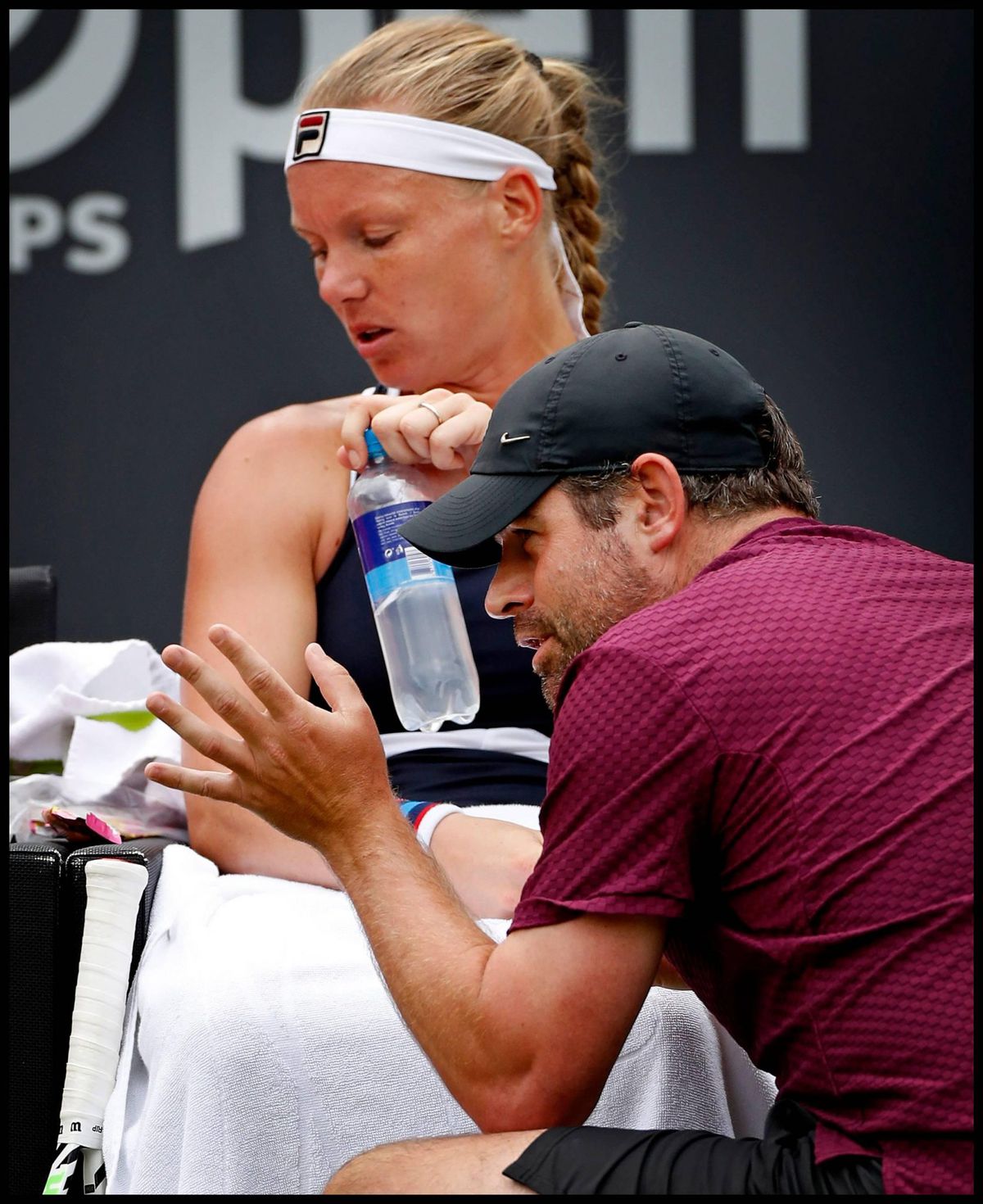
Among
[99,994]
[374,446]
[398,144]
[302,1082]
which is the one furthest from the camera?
[398,144]

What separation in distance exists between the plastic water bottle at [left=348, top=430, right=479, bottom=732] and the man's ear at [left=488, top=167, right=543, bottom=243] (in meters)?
0.44

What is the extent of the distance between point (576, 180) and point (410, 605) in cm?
81

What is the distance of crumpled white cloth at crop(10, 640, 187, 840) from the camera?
7.39 ft

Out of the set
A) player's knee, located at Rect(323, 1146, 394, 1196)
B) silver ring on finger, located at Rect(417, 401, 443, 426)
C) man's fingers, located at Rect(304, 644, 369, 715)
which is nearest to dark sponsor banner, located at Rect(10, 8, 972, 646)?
silver ring on finger, located at Rect(417, 401, 443, 426)

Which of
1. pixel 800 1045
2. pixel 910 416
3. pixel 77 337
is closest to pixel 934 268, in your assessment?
pixel 910 416

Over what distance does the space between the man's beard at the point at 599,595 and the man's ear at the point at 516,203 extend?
0.96 meters

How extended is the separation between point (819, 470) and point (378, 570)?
210cm

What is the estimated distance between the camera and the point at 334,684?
1.55 meters

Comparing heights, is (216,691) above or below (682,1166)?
above

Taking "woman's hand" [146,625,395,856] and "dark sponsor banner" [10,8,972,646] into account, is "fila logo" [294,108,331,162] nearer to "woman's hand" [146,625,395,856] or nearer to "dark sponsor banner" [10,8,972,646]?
"woman's hand" [146,625,395,856]

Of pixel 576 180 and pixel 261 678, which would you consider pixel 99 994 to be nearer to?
pixel 261 678

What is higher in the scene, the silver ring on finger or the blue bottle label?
the silver ring on finger

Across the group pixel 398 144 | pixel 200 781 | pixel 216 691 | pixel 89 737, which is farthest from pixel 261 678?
pixel 398 144

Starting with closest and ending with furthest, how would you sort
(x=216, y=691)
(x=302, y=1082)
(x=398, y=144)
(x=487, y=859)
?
(x=216, y=691)
(x=302, y=1082)
(x=487, y=859)
(x=398, y=144)
